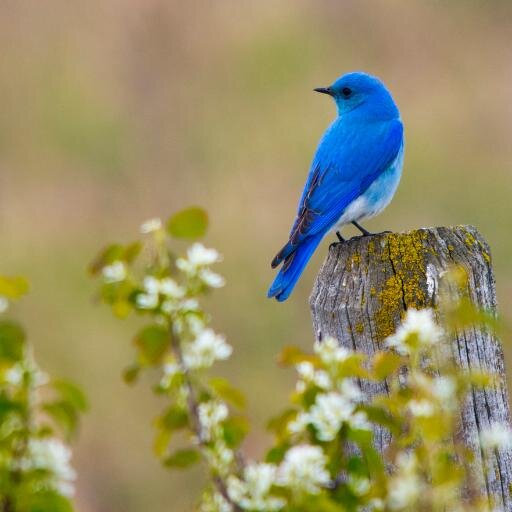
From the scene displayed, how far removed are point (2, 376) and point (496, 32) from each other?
1052 cm

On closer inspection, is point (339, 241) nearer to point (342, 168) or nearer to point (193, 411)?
point (342, 168)

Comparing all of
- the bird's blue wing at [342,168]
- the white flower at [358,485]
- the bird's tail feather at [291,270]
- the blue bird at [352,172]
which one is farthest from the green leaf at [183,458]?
the bird's blue wing at [342,168]

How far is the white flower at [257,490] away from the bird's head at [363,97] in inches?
154

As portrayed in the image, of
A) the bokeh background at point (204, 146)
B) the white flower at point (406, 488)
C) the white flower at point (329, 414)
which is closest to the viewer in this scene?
the white flower at point (406, 488)

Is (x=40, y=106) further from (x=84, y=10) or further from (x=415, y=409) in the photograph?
(x=415, y=409)

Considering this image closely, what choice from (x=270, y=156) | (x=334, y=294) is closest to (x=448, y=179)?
(x=270, y=156)

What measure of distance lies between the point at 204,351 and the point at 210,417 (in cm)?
10

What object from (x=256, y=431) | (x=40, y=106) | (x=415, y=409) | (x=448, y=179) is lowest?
(x=415, y=409)

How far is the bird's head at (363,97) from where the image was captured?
565 centimetres

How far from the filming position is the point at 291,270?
4402mm

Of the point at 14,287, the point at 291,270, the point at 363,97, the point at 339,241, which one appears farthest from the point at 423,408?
the point at 363,97

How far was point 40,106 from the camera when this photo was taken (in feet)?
35.6

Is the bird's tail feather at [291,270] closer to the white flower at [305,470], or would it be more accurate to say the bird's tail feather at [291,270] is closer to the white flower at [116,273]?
the white flower at [116,273]

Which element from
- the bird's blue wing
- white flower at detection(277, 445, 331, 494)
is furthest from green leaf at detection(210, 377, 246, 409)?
the bird's blue wing
